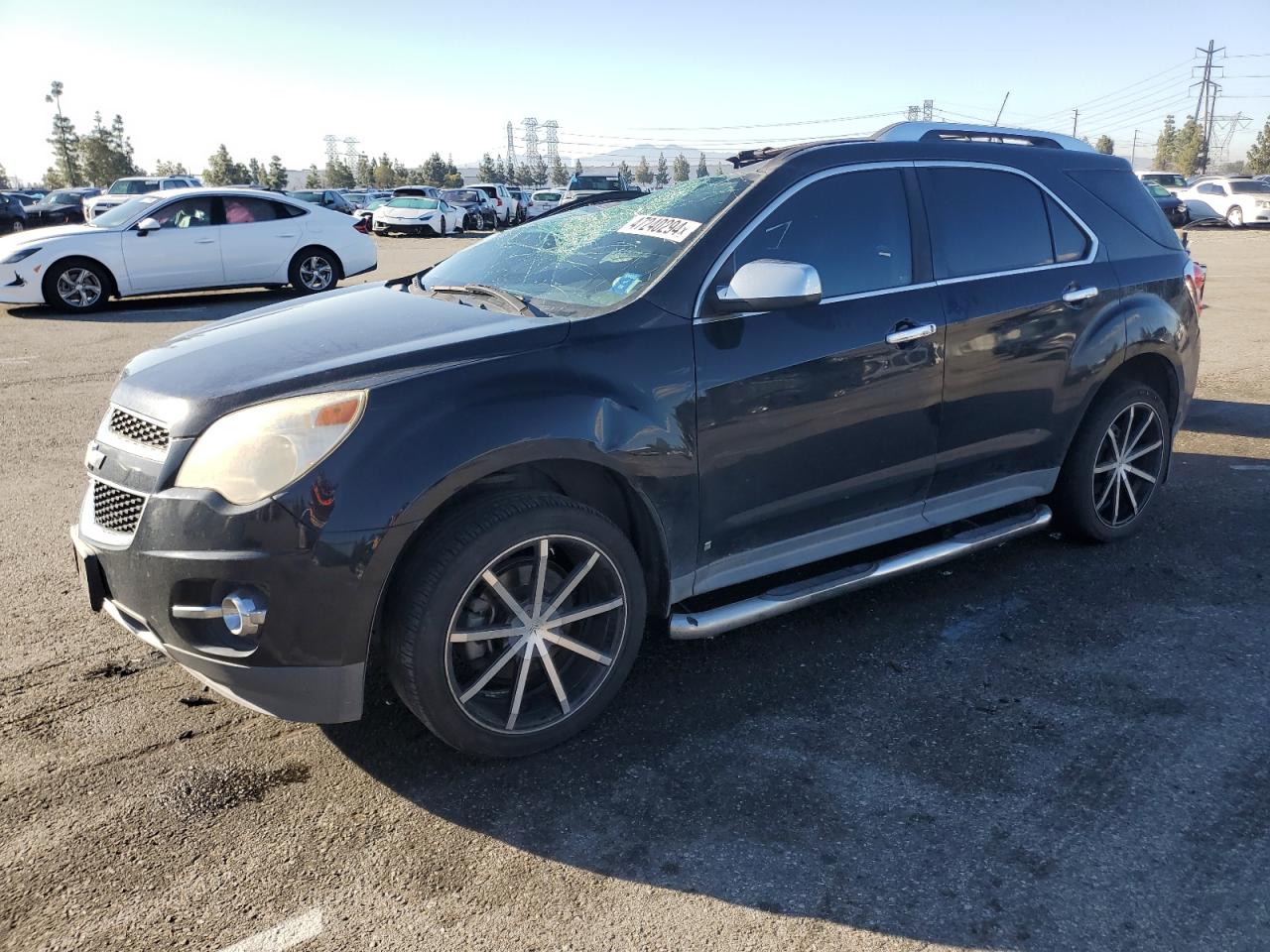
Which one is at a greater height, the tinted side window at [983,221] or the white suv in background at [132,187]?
the white suv in background at [132,187]

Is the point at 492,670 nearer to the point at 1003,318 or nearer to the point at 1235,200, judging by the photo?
the point at 1003,318

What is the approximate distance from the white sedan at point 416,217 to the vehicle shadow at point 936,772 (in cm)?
3012

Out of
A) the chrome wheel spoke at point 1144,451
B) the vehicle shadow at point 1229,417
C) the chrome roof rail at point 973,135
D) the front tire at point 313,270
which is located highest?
the chrome roof rail at point 973,135

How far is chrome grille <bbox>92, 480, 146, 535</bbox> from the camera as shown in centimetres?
288

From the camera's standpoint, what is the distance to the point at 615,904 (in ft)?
8.21

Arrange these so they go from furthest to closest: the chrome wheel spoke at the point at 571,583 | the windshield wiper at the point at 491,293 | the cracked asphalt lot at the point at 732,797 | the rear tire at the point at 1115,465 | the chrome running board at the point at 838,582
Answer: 1. the rear tire at the point at 1115,465
2. the windshield wiper at the point at 491,293
3. the chrome running board at the point at 838,582
4. the chrome wheel spoke at the point at 571,583
5. the cracked asphalt lot at the point at 732,797

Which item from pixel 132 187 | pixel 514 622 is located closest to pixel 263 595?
pixel 514 622

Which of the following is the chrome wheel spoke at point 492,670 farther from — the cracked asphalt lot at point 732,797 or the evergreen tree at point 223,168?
the evergreen tree at point 223,168

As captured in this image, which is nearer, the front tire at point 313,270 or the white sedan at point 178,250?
the white sedan at point 178,250

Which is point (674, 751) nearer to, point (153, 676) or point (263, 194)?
point (153, 676)

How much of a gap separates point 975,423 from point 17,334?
36.8ft

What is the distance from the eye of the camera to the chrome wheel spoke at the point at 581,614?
3073 mm

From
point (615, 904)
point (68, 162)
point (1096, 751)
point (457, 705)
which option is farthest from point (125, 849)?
A: point (68, 162)

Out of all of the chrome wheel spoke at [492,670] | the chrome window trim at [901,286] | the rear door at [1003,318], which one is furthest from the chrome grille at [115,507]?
the rear door at [1003,318]
